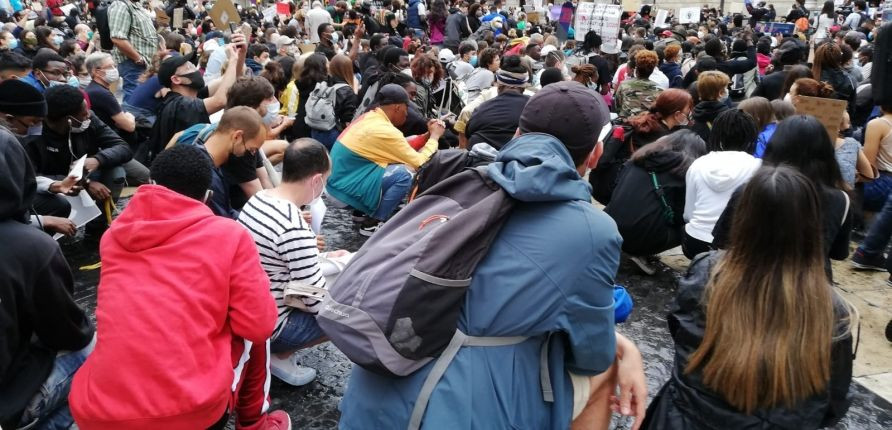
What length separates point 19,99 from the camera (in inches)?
190

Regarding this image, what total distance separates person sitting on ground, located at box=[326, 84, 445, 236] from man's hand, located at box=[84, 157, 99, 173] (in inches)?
77.0

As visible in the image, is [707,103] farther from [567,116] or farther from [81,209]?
[81,209]

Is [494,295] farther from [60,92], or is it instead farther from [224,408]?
[60,92]

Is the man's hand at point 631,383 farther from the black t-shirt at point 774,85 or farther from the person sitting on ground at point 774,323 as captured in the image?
the black t-shirt at point 774,85

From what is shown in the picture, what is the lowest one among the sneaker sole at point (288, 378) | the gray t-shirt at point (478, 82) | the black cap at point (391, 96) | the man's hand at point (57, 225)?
the sneaker sole at point (288, 378)

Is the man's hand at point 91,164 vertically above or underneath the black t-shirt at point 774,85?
above

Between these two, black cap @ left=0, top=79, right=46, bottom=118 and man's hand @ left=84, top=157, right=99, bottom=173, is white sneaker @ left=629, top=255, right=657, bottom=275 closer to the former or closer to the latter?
man's hand @ left=84, top=157, right=99, bottom=173

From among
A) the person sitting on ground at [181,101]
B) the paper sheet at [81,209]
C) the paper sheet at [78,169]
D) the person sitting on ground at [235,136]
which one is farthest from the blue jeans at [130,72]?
the person sitting on ground at [235,136]

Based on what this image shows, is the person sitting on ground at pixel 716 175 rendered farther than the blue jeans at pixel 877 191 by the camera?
No

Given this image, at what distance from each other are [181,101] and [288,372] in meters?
3.14

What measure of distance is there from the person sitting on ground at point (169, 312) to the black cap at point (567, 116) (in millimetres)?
1285

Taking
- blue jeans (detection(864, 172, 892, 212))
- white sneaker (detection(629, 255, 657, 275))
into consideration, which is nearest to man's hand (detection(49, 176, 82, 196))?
white sneaker (detection(629, 255, 657, 275))

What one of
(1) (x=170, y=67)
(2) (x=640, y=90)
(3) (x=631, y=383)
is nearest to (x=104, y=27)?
(1) (x=170, y=67)

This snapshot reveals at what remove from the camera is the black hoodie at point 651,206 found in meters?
5.59
